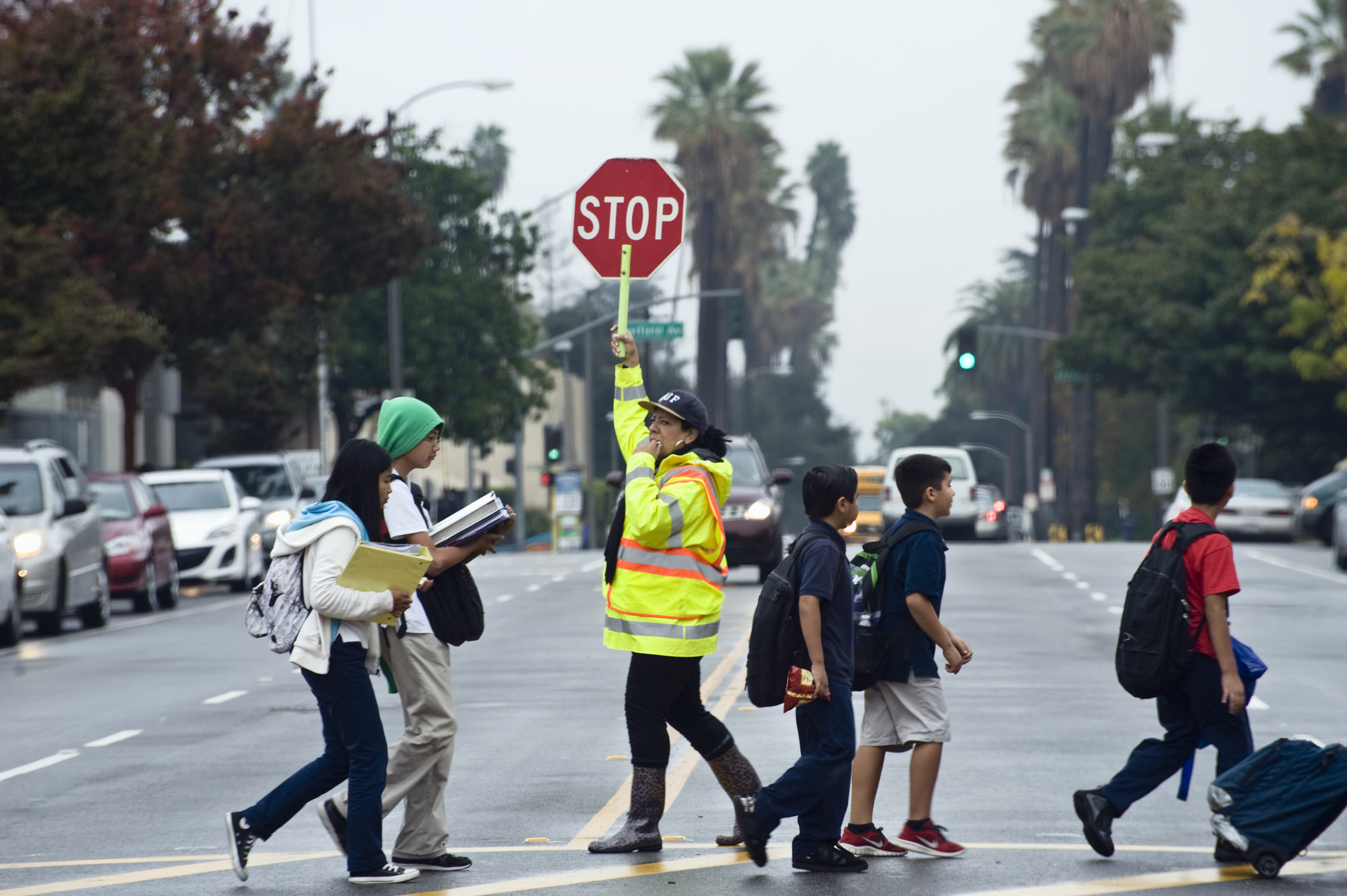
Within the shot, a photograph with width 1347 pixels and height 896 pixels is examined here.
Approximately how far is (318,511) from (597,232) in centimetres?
302

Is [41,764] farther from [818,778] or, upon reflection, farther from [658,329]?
[658,329]

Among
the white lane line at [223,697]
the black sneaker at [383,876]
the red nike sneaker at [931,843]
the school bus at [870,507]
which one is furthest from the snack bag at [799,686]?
the school bus at [870,507]

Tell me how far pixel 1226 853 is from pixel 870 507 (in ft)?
127

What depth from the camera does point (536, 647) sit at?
1753 cm

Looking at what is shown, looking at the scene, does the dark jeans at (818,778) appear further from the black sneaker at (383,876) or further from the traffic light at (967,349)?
the traffic light at (967,349)

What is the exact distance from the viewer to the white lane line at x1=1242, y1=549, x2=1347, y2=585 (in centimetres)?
2667

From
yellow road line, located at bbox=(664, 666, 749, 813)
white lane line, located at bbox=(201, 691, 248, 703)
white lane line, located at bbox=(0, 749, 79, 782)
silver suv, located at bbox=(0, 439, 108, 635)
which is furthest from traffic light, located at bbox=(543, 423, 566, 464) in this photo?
white lane line, located at bbox=(0, 749, 79, 782)

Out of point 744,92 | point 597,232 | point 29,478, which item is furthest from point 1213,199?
point 597,232

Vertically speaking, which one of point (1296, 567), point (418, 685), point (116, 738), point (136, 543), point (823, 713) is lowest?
point (1296, 567)

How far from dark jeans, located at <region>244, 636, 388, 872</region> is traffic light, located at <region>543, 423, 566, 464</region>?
42.1m

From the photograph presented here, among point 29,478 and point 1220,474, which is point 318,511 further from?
point 29,478

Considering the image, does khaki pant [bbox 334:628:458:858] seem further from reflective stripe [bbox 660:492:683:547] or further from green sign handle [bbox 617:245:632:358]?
green sign handle [bbox 617:245:632:358]

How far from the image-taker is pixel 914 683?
771 cm

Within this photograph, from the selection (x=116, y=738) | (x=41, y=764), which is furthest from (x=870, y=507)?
(x=41, y=764)
